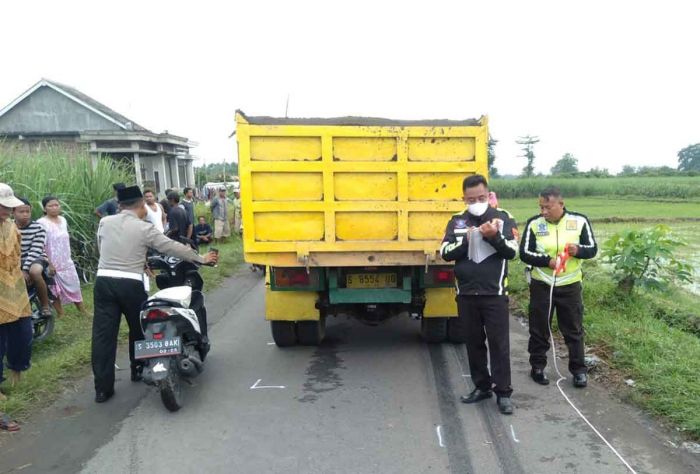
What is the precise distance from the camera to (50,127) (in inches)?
950

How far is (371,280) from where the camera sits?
5371 mm

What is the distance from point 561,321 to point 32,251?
5464 millimetres

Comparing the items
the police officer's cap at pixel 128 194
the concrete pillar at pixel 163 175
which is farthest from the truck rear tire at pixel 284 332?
the concrete pillar at pixel 163 175

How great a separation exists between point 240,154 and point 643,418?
390 centimetres

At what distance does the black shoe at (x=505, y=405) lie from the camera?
13.3 ft

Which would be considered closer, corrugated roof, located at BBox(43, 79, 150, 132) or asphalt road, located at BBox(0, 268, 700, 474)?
asphalt road, located at BBox(0, 268, 700, 474)

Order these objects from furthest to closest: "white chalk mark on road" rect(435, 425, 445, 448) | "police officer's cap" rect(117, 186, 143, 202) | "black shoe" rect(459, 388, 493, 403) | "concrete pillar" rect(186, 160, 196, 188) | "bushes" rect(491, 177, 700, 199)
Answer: "bushes" rect(491, 177, 700, 199), "concrete pillar" rect(186, 160, 196, 188), "police officer's cap" rect(117, 186, 143, 202), "black shoe" rect(459, 388, 493, 403), "white chalk mark on road" rect(435, 425, 445, 448)

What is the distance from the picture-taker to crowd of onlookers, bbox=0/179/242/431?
14.3 ft

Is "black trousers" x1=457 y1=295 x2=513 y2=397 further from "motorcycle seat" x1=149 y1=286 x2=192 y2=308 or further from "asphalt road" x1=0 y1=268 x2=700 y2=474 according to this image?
"motorcycle seat" x1=149 y1=286 x2=192 y2=308

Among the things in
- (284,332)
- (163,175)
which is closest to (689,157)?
(163,175)

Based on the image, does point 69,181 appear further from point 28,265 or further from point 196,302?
point 196,302

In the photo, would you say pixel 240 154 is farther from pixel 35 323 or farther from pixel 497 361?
pixel 35 323

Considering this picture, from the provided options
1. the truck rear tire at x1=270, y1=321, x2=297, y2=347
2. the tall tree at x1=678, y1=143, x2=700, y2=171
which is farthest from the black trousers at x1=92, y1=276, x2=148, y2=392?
the tall tree at x1=678, y1=143, x2=700, y2=171

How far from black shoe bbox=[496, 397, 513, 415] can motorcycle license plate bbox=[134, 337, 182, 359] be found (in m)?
2.53
